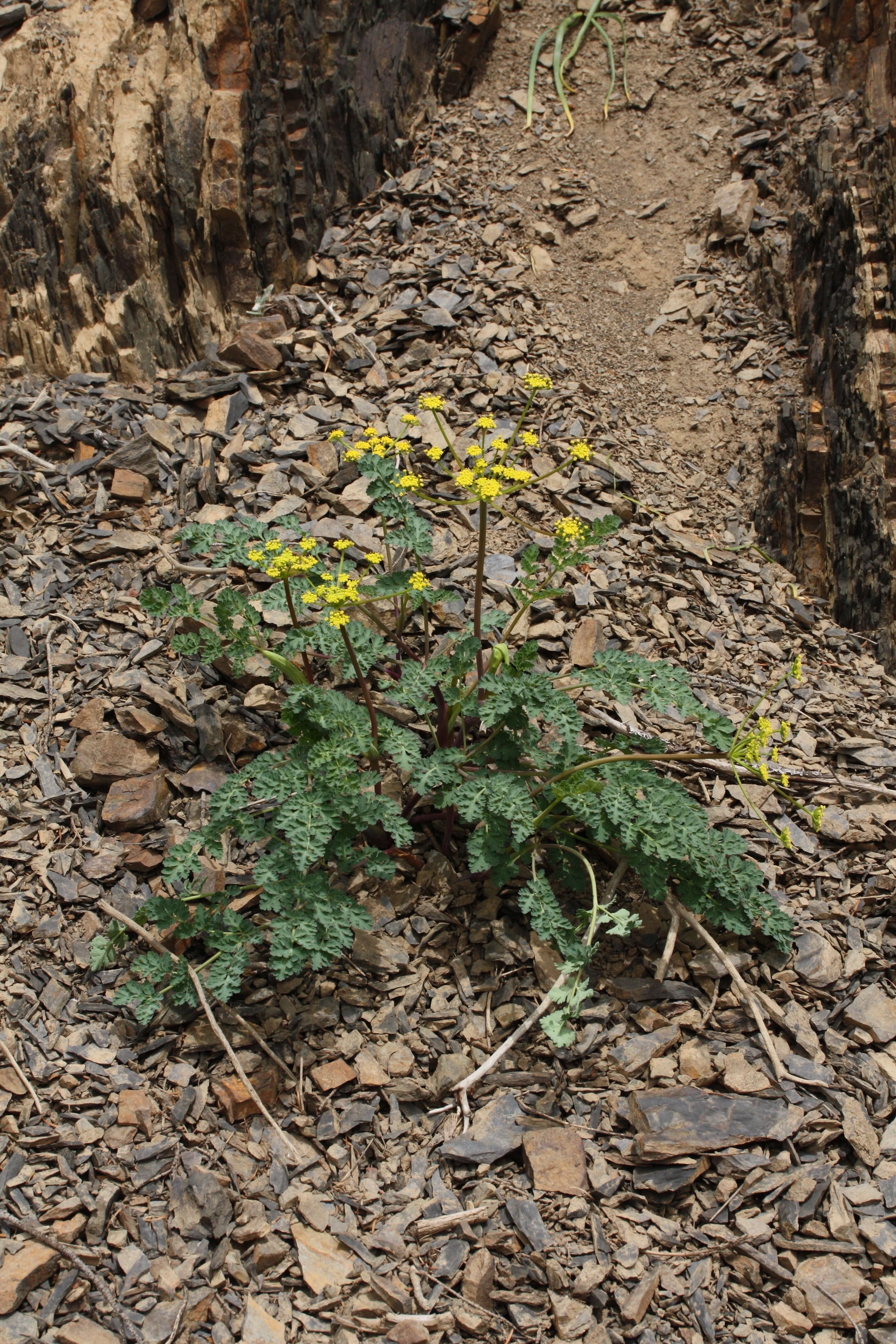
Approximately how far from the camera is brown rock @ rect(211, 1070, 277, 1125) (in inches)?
104

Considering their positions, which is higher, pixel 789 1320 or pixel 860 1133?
pixel 860 1133

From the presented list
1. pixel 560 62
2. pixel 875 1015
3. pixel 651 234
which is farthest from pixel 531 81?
pixel 875 1015

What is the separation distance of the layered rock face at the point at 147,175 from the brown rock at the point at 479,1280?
4167 millimetres

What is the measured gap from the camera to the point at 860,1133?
2654 mm

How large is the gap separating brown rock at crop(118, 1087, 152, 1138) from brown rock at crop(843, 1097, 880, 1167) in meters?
1.91

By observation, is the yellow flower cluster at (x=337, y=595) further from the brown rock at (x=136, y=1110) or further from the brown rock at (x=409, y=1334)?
the brown rock at (x=409, y=1334)

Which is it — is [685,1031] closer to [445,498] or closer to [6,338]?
[445,498]

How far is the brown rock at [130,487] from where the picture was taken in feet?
13.7

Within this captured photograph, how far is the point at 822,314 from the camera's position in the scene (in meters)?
5.01

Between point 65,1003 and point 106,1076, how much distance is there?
26 cm

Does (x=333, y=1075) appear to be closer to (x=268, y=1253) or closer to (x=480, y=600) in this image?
(x=268, y=1253)

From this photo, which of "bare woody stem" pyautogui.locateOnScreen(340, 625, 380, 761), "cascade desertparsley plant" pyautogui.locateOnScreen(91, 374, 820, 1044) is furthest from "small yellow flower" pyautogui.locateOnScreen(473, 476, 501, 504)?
"bare woody stem" pyautogui.locateOnScreen(340, 625, 380, 761)

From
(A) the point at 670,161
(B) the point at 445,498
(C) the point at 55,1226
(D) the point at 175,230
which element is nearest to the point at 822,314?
(A) the point at 670,161

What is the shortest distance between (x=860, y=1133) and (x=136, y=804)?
2.38m
